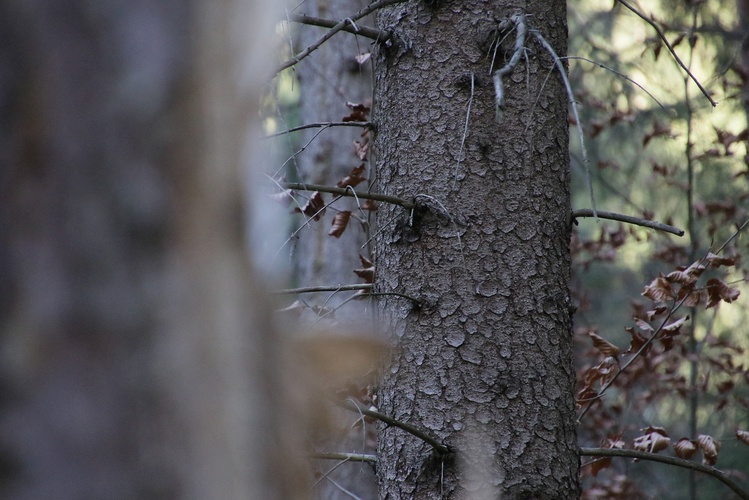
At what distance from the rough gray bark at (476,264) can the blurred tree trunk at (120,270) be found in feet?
5.30

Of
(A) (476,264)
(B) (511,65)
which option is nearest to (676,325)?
(A) (476,264)

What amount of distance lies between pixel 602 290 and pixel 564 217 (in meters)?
6.58

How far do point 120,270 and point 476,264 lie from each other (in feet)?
5.68

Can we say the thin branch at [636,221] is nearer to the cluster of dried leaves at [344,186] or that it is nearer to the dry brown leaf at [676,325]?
the dry brown leaf at [676,325]

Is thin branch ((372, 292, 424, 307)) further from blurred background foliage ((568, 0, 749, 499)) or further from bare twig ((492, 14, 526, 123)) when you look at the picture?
blurred background foliage ((568, 0, 749, 499))

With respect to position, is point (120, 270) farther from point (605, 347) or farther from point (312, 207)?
point (605, 347)

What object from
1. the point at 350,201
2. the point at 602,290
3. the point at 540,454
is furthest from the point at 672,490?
the point at 540,454

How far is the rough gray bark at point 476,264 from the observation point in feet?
7.25

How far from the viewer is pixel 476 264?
229cm

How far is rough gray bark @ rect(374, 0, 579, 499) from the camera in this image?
7.25 feet

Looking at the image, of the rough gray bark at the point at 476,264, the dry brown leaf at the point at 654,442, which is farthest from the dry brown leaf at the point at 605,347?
the rough gray bark at the point at 476,264

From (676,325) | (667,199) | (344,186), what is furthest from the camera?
Result: (667,199)

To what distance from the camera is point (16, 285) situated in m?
0.63

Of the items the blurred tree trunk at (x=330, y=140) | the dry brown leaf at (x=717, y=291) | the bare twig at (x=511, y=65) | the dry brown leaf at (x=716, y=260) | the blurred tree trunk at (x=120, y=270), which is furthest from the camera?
the blurred tree trunk at (x=330, y=140)
